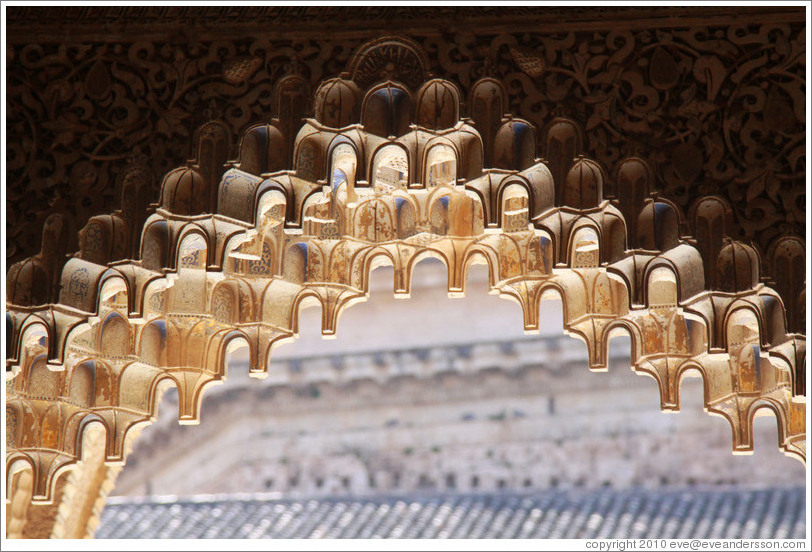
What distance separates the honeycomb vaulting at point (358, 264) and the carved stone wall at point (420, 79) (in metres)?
0.06

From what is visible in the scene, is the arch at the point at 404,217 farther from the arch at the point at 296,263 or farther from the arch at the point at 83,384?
the arch at the point at 83,384

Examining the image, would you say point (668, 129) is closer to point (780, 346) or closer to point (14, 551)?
point (780, 346)

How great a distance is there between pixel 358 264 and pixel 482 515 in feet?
18.0

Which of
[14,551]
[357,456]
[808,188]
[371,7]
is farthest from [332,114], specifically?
[357,456]

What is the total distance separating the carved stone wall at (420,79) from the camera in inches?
132

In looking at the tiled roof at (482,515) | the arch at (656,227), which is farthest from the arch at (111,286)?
the tiled roof at (482,515)

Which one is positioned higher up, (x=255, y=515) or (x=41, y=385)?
(x=41, y=385)

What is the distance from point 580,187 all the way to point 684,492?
6.45 meters

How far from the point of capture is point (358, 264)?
4242 mm

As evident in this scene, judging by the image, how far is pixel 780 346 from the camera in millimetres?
3240

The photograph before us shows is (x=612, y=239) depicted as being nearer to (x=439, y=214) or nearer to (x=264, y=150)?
(x=439, y=214)

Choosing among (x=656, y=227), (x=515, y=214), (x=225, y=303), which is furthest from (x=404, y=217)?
(x=656, y=227)

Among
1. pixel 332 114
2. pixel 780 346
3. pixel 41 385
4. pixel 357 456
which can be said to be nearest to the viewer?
pixel 780 346

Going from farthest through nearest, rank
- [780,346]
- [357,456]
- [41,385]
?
[357,456], [41,385], [780,346]
